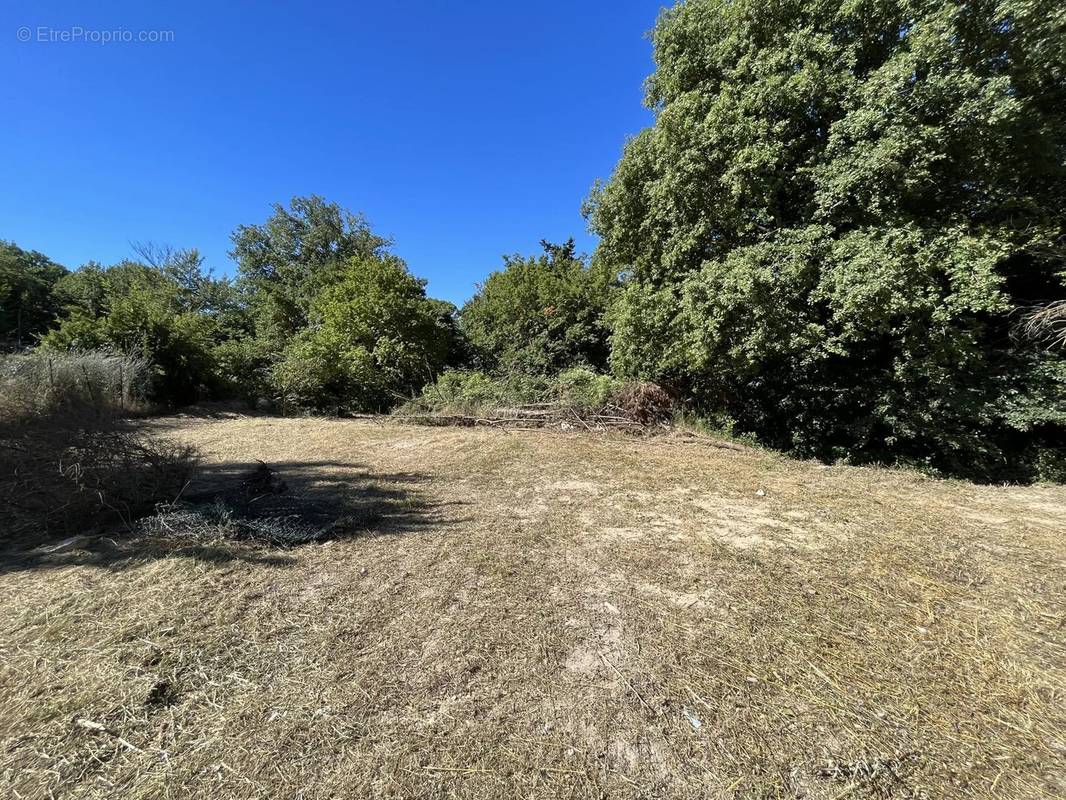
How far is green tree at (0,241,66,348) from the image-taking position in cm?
2395

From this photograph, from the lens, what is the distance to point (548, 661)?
1.97 m

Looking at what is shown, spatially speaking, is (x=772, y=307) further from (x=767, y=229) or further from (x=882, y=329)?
(x=767, y=229)

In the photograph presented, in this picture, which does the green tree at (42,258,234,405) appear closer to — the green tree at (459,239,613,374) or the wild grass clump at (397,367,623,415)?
the wild grass clump at (397,367,623,415)

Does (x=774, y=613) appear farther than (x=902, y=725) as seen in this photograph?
Yes

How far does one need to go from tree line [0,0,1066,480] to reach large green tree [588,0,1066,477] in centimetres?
3

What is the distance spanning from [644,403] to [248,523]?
7148mm

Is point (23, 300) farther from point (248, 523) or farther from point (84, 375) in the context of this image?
point (248, 523)

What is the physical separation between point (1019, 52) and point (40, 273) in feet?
152

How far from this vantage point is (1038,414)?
18.8ft

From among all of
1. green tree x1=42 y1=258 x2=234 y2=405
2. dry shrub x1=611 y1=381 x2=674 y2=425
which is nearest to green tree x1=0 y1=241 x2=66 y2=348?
green tree x1=42 y1=258 x2=234 y2=405

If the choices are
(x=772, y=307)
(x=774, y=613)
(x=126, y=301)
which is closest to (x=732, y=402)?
(x=772, y=307)

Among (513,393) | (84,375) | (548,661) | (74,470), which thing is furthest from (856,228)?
(84,375)

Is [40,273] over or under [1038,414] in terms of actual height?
over

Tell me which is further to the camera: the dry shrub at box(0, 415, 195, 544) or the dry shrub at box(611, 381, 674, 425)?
the dry shrub at box(611, 381, 674, 425)
